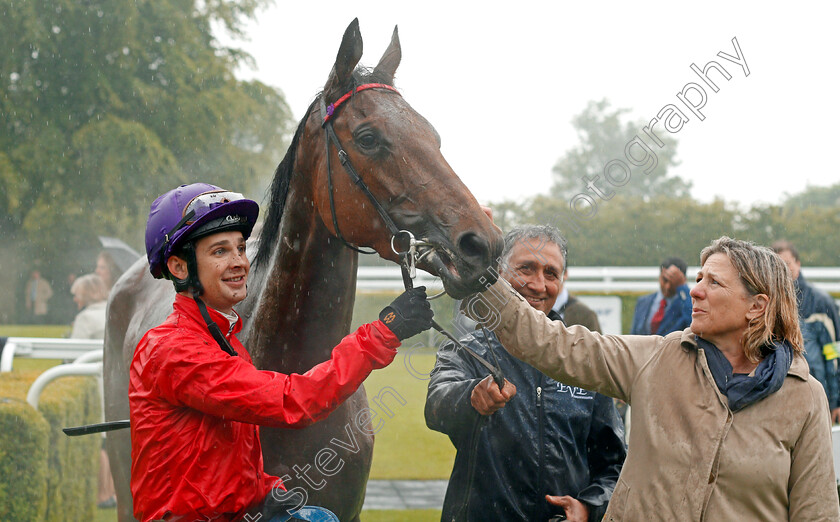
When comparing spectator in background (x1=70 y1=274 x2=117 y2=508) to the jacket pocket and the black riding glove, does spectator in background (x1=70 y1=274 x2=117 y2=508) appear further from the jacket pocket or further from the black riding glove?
the jacket pocket

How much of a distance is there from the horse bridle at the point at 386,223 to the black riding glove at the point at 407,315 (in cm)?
9

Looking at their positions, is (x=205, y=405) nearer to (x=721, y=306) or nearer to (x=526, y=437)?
(x=526, y=437)

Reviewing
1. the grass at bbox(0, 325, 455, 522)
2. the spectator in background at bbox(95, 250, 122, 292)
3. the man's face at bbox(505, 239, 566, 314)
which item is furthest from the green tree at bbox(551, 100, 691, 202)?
the man's face at bbox(505, 239, 566, 314)

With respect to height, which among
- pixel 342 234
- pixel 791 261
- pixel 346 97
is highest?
pixel 346 97

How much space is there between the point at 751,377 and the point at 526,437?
2.20ft

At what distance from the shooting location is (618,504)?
1986mm

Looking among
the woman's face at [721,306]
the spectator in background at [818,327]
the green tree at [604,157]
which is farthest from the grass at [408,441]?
the green tree at [604,157]

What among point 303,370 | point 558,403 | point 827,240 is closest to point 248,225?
point 303,370

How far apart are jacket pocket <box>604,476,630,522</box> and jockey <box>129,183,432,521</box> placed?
69 cm

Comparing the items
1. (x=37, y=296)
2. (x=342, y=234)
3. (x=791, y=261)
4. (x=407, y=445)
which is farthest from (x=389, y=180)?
(x=37, y=296)

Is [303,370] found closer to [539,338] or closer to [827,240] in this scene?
[539,338]

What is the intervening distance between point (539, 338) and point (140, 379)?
1.02 metres

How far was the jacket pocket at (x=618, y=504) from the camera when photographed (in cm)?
197

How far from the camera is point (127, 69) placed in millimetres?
16469
